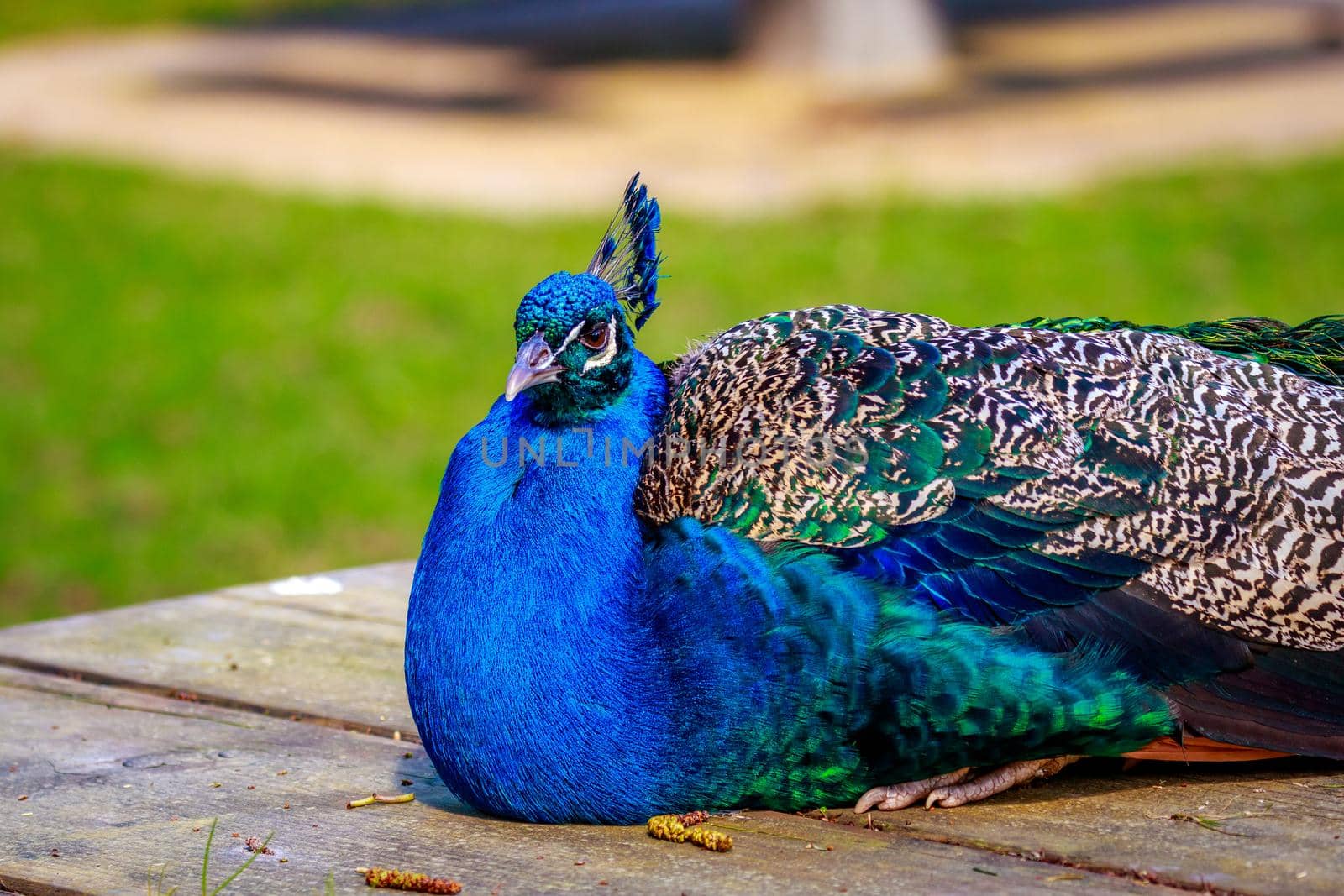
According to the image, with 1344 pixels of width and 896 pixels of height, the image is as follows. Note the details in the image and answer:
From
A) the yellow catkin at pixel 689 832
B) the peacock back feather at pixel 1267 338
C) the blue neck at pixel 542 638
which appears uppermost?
the peacock back feather at pixel 1267 338

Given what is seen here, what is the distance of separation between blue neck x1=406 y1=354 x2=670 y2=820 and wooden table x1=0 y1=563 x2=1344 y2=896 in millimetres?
100

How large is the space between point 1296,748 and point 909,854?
590 mm

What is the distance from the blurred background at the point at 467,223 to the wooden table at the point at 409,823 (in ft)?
9.73

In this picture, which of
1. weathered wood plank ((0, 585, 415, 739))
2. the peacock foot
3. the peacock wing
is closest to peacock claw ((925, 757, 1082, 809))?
the peacock foot

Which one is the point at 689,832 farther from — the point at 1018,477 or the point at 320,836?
the point at 1018,477

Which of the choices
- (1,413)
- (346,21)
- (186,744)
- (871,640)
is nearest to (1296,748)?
(871,640)

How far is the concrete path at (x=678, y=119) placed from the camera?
32.0 ft

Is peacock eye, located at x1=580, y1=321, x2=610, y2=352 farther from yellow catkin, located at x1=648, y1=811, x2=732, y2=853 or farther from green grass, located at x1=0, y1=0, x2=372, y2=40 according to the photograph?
green grass, located at x1=0, y1=0, x2=372, y2=40

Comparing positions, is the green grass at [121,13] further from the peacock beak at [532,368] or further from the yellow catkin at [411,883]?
the yellow catkin at [411,883]

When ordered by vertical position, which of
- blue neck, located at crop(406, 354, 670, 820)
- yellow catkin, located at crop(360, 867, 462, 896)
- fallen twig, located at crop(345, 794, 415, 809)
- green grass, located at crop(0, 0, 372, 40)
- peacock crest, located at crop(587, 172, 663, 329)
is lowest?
yellow catkin, located at crop(360, 867, 462, 896)

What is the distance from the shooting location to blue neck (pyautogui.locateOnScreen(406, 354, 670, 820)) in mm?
2383

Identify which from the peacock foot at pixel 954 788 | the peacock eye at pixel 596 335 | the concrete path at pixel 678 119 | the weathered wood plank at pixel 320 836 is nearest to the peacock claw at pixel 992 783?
the peacock foot at pixel 954 788

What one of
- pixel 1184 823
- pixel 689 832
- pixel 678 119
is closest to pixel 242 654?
pixel 689 832

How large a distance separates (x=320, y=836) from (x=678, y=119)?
9.43 metres
